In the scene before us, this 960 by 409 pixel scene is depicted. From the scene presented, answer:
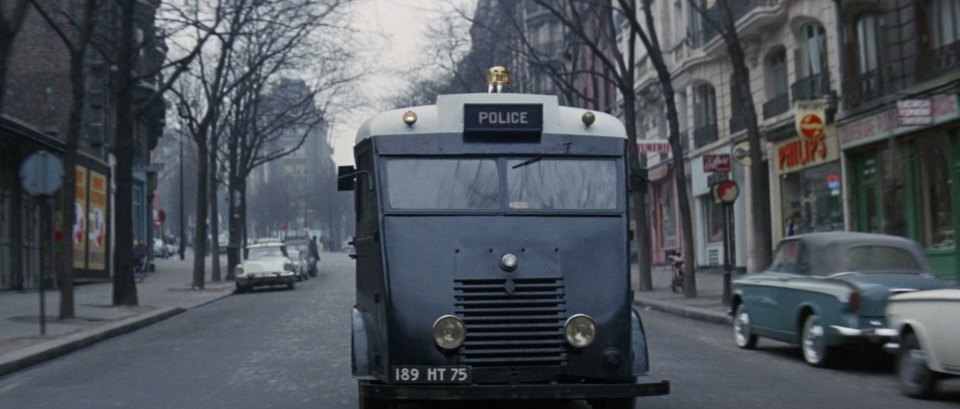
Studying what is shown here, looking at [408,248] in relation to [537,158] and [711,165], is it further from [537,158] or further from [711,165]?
[711,165]

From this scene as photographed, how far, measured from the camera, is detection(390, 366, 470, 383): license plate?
7.45m

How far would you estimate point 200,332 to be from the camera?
1900cm

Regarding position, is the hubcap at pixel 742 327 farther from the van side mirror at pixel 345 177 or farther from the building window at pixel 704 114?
the building window at pixel 704 114

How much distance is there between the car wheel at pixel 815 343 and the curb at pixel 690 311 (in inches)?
251

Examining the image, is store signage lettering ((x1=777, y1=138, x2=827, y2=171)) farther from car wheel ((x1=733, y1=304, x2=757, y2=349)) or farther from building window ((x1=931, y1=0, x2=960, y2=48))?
car wheel ((x1=733, y1=304, x2=757, y2=349))

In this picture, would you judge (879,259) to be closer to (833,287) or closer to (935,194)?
(833,287)

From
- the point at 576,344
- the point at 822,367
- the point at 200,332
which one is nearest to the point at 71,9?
the point at 200,332

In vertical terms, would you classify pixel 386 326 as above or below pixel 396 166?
below

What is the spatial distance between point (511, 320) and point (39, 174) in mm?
11596

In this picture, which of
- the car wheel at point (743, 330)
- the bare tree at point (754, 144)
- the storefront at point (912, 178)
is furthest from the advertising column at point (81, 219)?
the car wheel at point (743, 330)

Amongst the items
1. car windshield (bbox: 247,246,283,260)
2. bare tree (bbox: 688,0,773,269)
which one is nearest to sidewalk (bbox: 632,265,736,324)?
bare tree (bbox: 688,0,773,269)

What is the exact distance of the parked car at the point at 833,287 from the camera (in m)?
11.5

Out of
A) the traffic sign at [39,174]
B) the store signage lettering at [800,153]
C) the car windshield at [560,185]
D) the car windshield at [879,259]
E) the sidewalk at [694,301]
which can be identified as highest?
the store signage lettering at [800,153]

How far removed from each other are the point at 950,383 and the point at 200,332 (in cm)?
1230
